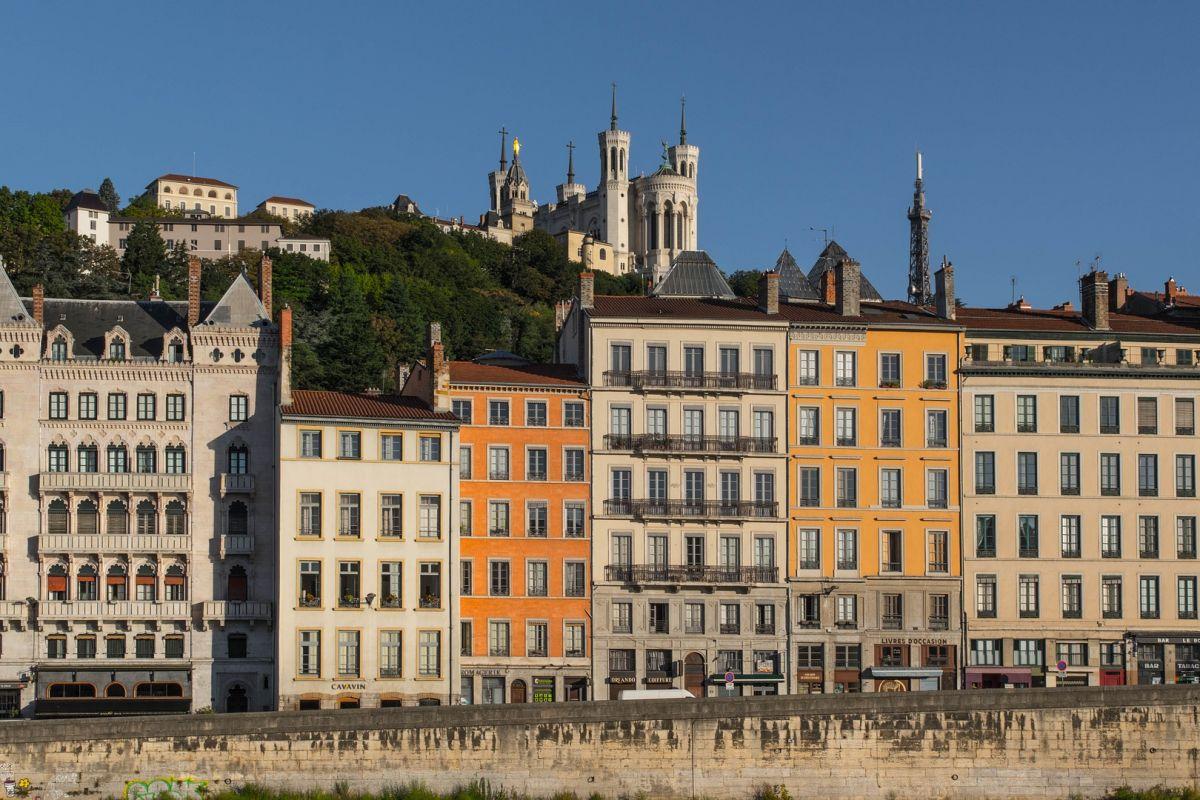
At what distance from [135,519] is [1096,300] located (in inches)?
1376

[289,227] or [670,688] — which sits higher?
[289,227]

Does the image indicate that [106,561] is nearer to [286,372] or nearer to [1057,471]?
[286,372]

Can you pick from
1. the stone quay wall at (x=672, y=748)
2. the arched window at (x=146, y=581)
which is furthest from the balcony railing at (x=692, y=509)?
the arched window at (x=146, y=581)

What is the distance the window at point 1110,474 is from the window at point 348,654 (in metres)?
26.7

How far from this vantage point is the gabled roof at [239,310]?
6606cm

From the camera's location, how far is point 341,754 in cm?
5262

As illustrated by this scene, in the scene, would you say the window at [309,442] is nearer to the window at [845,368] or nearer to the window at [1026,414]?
the window at [845,368]

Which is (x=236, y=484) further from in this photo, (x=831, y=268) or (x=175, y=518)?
(x=831, y=268)

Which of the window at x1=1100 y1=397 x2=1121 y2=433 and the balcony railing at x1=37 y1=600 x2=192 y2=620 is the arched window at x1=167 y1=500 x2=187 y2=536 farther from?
the window at x1=1100 y1=397 x2=1121 y2=433

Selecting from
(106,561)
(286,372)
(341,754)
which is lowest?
(341,754)

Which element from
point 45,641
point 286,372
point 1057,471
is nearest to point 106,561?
point 45,641

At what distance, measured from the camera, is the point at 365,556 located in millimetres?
63531

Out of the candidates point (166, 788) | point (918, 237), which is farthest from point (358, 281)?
point (166, 788)

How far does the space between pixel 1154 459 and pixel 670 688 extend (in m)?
19.2
